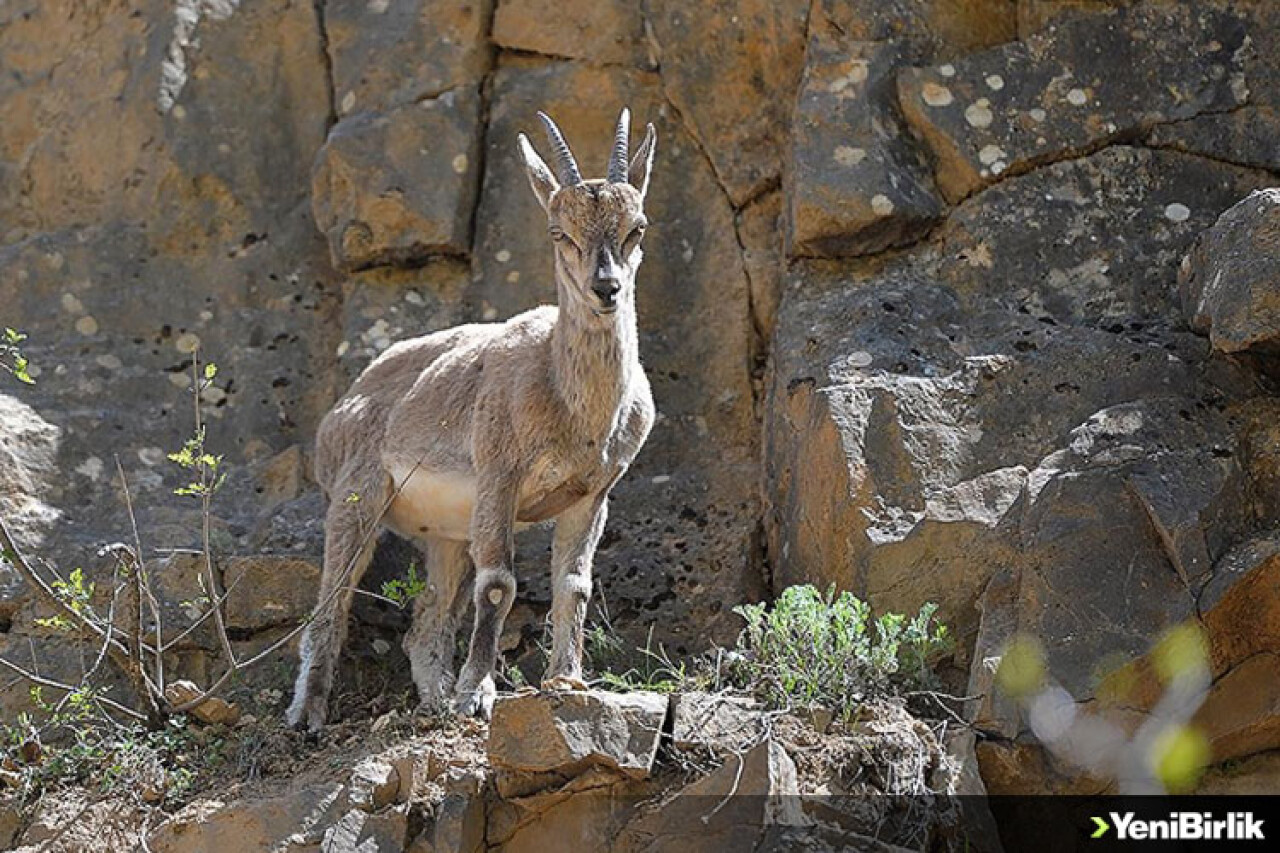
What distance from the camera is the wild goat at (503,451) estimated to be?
7719mm

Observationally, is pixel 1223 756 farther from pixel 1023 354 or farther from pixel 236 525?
pixel 236 525

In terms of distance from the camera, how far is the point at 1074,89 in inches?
363

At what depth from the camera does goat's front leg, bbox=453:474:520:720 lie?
7703 millimetres

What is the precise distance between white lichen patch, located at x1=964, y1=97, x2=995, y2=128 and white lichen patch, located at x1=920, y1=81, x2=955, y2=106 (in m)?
0.12

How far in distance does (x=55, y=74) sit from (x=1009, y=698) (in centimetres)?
717

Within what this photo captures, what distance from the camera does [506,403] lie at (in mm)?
8008

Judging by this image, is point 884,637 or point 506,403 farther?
point 506,403

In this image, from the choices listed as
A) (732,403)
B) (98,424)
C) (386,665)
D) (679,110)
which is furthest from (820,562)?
(98,424)

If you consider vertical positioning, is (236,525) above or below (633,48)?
below

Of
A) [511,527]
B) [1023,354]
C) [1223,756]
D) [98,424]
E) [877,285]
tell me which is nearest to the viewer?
[1223,756]

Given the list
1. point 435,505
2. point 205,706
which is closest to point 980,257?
point 435,505

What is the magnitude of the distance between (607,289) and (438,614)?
2061mm

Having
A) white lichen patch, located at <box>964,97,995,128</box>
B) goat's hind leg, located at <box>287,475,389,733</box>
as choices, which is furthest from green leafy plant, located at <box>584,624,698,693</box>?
white lichen patch, located at <box>964,97,995,128</box>

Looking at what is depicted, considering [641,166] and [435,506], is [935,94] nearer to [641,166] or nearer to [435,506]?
[641,166]
